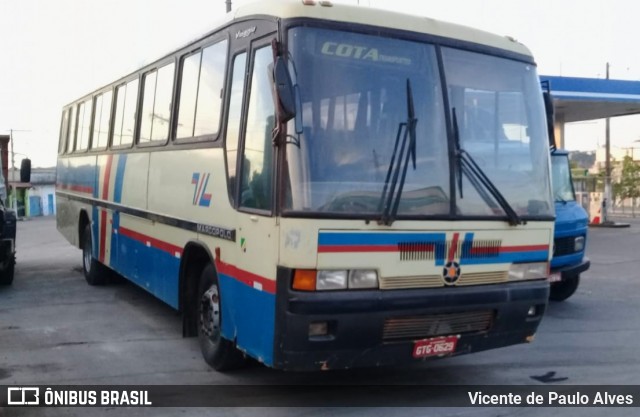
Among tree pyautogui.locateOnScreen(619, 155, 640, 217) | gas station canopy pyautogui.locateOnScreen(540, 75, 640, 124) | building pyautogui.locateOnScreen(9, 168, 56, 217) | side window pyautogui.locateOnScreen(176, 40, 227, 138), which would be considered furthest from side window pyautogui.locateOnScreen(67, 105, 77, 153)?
building pyautogui.locateOnScreen(9, 168, 56, 217)

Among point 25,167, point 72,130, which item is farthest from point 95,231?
point 72,130

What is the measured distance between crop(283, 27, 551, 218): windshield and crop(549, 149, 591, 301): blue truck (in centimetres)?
401

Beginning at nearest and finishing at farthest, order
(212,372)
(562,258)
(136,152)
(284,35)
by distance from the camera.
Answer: (284,35) → (212,372) → (136,152) → (562,258)

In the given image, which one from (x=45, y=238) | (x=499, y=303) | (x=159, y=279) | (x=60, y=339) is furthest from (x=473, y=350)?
(x=45, y=238)

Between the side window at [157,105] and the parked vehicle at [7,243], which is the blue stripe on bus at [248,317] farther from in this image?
the parked vehicle at [7,243]

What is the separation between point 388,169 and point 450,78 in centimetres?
100

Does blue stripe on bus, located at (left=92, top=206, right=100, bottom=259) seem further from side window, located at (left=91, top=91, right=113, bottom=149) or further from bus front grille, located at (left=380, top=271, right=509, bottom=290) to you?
bus front grille, located at (left=380, top=271, right=509, bottom=290)

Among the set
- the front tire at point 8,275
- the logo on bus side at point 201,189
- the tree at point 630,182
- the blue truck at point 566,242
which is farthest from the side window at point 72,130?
the tree at point 630,182

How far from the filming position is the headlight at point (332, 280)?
513cm

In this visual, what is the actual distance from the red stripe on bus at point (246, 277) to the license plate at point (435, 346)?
1.24 m

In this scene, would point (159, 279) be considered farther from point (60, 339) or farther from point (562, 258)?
point (562, 258)

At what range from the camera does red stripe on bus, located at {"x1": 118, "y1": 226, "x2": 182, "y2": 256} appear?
755 cm

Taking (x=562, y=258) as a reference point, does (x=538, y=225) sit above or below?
above

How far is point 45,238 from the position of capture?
83.0ft
